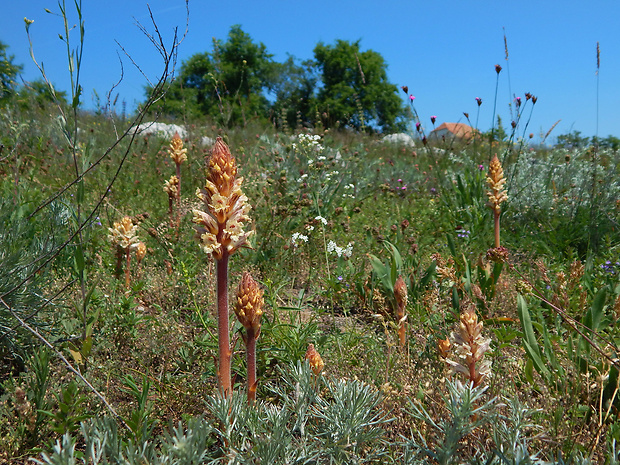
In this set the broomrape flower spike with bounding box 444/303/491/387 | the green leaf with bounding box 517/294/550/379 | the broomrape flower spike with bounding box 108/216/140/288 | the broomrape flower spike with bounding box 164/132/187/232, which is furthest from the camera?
the broomrape flower spike with bounding box 164/132/187/232

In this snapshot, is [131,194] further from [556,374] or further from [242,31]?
[242,31]

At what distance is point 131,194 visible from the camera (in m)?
5.49

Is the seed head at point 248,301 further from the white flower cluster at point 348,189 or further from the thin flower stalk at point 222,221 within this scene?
the white flower cluster at point 348,189

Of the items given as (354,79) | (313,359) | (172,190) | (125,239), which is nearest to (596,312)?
(313,359)

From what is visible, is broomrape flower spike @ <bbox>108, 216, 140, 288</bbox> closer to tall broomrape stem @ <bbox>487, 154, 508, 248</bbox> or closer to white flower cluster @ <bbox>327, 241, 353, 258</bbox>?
white flower cluster @ <bbox>327, 241, 353, 258</bbox>

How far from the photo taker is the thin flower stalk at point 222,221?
52.1 inches

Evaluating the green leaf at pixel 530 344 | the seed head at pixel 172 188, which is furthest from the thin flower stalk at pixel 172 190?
the green leaf at pixel 530 344

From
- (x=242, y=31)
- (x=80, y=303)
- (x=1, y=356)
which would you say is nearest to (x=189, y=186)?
(x=80, y=303)

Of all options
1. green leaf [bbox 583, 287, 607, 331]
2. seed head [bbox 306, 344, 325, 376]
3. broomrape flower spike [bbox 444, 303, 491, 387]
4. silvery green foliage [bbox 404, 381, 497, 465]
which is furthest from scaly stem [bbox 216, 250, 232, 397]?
green leaf [bbox 583, 287, 607, 331]

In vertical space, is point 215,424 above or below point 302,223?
below

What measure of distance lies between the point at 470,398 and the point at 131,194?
5.14 metres

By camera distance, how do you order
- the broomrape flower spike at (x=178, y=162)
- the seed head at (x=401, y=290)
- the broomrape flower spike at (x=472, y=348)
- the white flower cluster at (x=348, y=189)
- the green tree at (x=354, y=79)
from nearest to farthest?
the broomrape flower spike at (x=472, y=348)
the seed head at (x=401, y=290)
the broomrape flower spike at (x=178, y=162)
the white flower cluster at (x=348, y=189)
the green tree at (x=354, y=79)

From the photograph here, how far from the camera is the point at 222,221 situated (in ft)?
4.50

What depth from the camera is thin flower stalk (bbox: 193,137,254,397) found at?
1322 millimetres
